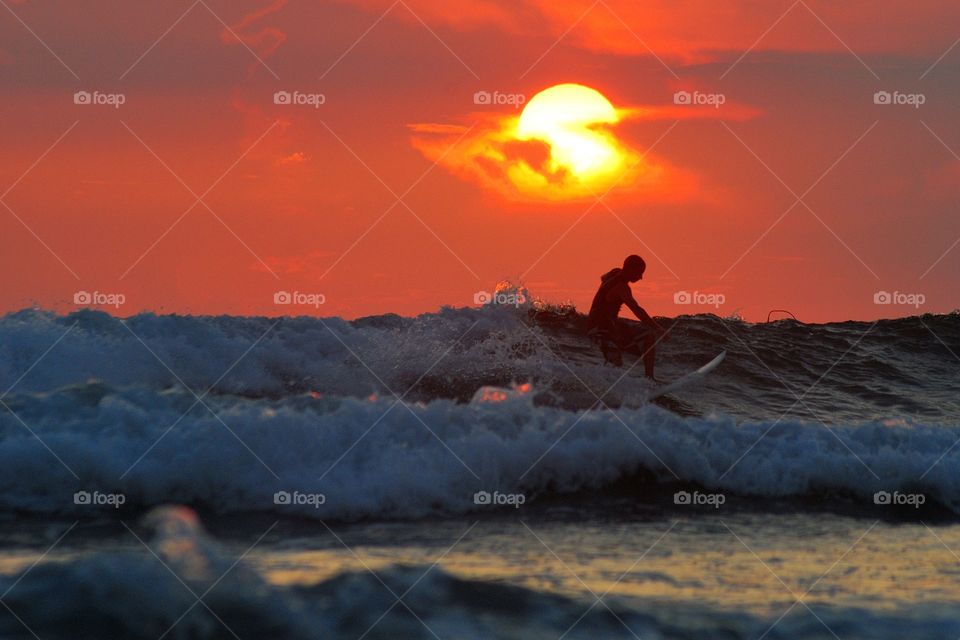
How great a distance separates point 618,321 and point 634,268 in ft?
2.66

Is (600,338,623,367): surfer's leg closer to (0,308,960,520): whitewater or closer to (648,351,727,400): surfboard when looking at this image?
(0,308,960,520): whitewater

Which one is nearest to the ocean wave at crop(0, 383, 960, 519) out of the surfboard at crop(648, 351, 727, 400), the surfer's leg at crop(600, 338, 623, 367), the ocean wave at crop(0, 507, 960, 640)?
the ocean wave at crop(0, 507, 960, 640)

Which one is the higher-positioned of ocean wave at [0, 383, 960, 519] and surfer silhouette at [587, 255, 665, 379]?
surfer silhouette at [587, 255, 665, 379]

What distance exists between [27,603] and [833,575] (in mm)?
5516

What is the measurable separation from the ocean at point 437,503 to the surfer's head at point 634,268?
1.31 m

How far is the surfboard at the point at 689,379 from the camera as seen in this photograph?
1415cm

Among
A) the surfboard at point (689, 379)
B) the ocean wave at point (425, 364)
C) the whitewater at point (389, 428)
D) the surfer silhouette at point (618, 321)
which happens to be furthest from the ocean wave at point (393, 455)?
the surfboard at point (689, 379)

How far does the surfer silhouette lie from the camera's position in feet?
44.2

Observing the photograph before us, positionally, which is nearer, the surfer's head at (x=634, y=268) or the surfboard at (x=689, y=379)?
the surfer's head at (x=634, y=268)

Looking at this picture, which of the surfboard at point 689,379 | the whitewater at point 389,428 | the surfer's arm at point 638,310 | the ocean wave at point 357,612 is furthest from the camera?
the surfboard at point 689,379

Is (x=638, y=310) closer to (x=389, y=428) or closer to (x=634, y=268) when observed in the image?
(x=634, y=268)

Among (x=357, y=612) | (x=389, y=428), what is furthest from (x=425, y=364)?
(x=357, y=612)

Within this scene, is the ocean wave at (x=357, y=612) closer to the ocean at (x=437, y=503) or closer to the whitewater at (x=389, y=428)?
the ocean at (x=437, y=503)

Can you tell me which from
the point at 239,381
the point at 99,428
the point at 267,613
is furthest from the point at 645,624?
the point at 239,381
